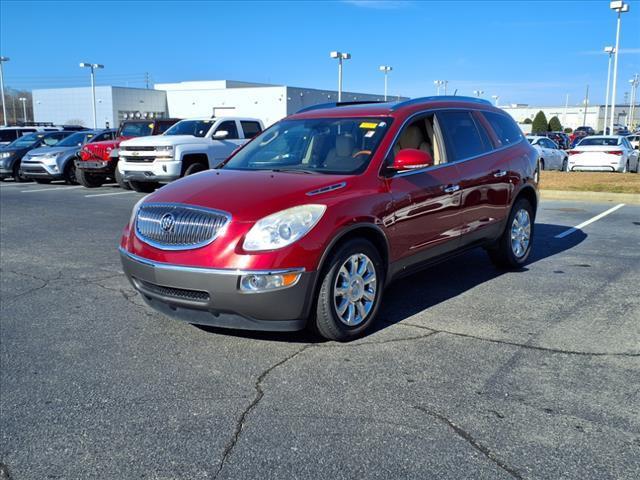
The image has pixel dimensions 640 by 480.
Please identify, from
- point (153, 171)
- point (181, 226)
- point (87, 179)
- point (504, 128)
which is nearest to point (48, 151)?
point (87, 179)

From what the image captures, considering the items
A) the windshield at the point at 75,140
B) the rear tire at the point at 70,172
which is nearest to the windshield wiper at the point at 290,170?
the rear tire at the point at 70,172

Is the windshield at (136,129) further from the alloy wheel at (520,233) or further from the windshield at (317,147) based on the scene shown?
the alloy wheel at (520,233)

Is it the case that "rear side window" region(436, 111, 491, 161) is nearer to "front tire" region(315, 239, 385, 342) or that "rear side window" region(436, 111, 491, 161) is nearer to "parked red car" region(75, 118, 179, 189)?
"front tire" region(315, 239, 385, 342)

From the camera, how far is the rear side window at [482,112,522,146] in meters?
6.95

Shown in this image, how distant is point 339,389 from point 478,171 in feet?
10.6

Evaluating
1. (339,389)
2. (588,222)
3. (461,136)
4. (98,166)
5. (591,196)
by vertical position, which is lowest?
(339,389)

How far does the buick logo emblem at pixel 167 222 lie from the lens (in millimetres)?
4538

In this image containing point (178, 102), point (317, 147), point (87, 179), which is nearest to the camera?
point (317, 147)

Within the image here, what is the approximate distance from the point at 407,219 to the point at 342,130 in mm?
1053

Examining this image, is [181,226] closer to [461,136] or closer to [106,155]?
[461,136]

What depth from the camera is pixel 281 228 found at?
4312 millimetres

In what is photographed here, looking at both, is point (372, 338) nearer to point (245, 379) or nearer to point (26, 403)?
point (245, 379)

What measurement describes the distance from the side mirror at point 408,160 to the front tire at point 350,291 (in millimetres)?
746

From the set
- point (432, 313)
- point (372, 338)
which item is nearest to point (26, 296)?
point (372, 338)
